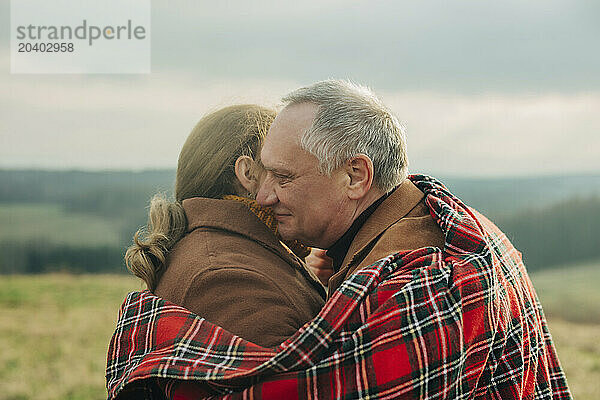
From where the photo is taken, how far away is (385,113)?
2.15m

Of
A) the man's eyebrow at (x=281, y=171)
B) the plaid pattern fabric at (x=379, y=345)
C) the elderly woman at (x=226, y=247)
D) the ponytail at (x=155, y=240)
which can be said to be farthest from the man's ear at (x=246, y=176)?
the plaid pattern fabric at (x=379, y=345)

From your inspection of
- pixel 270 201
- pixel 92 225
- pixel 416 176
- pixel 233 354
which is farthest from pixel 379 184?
pixel 92 225

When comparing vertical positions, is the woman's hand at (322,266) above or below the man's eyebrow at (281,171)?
below

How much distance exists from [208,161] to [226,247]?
0.39m

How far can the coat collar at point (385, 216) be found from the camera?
2.04 m

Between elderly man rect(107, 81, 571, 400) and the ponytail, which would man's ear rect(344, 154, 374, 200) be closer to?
elderly man rect(107, 81, 571, 400)

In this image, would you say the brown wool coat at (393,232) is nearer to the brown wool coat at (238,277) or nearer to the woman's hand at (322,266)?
the brown wool coat at (238,277)

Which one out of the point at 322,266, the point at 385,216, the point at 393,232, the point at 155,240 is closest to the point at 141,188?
the point at 322,266

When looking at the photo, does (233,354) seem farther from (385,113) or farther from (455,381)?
(385,113)

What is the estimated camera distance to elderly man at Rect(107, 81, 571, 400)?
1638 mm

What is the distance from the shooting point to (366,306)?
169 cm

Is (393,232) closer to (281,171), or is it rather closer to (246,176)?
(281,171)

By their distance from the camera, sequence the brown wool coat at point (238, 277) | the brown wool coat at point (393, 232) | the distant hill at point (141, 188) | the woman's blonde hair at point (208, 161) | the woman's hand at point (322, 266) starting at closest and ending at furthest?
the brown wool coat at point (238, 277), the brown wool coat at point (393, 232), the woman's blonde hair at point (208, 161), the woman's hand at point (322, 266), the distant hill at point (141, 188)

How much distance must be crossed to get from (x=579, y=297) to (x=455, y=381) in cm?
769
